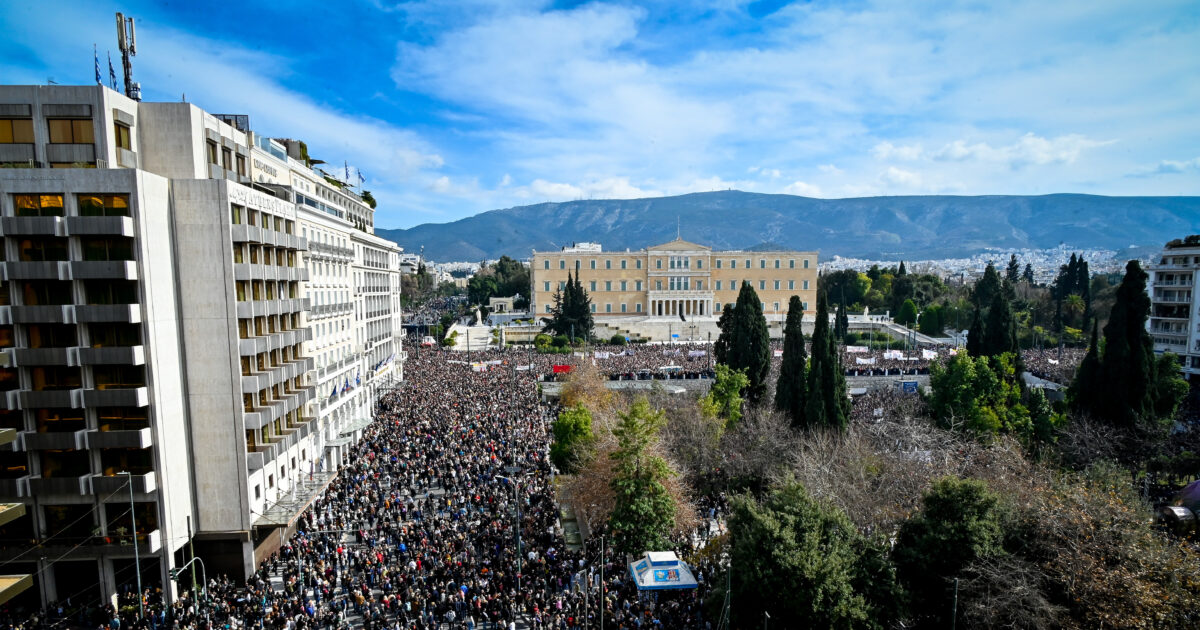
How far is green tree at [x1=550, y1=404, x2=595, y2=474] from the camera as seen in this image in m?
25.4

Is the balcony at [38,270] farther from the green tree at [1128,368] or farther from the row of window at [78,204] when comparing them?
the green tree at [1128,368]

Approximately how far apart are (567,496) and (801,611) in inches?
423

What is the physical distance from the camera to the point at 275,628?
15.5 m

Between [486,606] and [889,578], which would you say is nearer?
[889,578]

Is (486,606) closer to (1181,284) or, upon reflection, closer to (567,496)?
(567,496)

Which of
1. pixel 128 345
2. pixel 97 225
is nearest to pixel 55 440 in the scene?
pixel 128 345

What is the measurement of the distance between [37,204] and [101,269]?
7.46 feet

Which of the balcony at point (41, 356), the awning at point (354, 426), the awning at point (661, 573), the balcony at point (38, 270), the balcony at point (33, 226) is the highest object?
the balcony at point (33, 226)

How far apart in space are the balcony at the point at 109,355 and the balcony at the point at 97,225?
9.70 ft

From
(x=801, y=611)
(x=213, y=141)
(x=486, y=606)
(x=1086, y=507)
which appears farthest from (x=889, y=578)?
(x=213, y=141)

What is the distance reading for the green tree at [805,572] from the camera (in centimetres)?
1416

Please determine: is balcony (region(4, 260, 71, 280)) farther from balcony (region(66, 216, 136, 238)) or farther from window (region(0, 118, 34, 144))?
window (region(0, 118, 34, 144))

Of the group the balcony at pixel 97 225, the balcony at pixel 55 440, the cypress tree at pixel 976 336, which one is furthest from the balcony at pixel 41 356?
the cypress tree at pixel 976 336

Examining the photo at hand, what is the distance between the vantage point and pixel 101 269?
1631 cm
